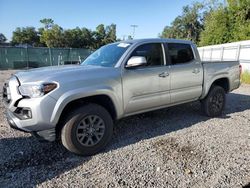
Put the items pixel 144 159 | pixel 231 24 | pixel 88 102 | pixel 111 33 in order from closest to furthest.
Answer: pixel 144 159, pixel 88 102, pixel 231 24, pixel 111 33

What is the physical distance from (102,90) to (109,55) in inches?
40.0

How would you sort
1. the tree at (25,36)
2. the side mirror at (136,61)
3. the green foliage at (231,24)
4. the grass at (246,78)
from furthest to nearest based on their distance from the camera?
the tree at (25,36), the green foliage at (231,24), the grass at (246,78), the side mirror at (136,61)

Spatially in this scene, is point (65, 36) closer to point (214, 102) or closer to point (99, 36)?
point (99, 36)

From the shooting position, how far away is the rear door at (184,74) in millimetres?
4922

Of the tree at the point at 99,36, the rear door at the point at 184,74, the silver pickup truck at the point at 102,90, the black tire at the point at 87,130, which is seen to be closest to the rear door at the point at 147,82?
the silver pickup truck at the point at 102,90

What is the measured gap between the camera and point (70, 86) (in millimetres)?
3529

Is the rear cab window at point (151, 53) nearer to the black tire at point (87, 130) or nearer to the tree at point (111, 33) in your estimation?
the black tire at point (87, 130)

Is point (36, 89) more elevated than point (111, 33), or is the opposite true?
point (111, 33)

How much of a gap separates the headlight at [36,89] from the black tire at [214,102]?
3.82 meters

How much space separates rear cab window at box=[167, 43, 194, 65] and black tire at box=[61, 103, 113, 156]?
199 cm

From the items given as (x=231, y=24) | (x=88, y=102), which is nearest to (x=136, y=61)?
(x=88, y=102)

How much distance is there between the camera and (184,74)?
199 inches

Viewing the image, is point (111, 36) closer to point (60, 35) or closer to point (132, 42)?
point (60, 35)

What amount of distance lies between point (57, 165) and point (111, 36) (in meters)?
67.1
